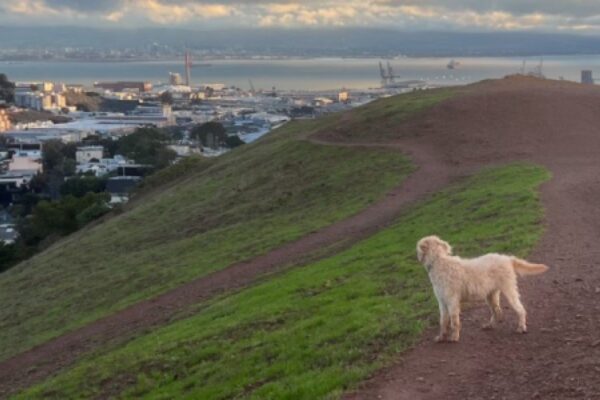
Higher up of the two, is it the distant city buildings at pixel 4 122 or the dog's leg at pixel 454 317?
the dog's leg at pixel 454 317

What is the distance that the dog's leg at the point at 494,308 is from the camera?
23.2 feet

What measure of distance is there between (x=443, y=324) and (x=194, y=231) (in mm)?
12717

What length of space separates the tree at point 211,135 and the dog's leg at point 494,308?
2111 inches

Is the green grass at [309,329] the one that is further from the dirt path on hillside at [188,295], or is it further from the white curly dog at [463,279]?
the dirt path on hillside at [188,295]

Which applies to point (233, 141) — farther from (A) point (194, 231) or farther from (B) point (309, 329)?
(B) point (309, 329)

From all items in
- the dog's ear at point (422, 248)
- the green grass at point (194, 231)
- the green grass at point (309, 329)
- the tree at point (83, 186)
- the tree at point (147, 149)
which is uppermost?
the dog's ear at point (422, 248)

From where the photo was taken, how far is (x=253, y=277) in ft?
43.0

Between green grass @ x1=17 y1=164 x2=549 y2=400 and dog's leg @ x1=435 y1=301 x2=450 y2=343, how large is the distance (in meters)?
0.26

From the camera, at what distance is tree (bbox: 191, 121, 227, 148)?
60844mm

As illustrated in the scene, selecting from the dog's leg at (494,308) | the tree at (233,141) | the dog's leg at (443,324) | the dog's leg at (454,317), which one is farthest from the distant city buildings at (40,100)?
the dog's leg at (454,317)

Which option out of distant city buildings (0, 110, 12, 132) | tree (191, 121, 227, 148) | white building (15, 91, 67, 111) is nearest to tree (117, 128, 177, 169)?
tree (191, 121, 227, 148)

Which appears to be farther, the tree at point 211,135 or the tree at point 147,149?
the tree at point 211,135

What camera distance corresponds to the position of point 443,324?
6.92m

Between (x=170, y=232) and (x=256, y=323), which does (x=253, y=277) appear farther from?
(x=170, y=232)
